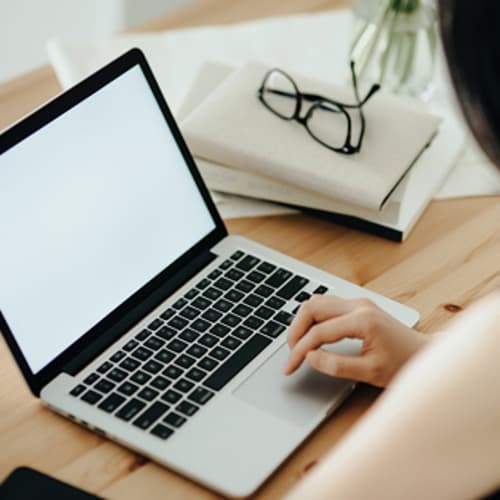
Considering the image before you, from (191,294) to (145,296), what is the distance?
0.16ft

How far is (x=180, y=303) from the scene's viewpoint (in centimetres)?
97

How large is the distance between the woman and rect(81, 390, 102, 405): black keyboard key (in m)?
0.24

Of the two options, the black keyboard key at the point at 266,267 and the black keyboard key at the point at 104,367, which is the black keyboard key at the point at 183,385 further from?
the black keyboard key at the point at 266,267

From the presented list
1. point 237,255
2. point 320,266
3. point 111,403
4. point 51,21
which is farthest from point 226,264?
point 51,21

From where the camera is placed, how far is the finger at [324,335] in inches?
34.6

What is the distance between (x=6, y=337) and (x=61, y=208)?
14 cm

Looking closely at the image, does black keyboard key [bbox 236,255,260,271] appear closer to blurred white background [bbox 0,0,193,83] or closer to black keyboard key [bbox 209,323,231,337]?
black keyboard key [bbox 209,323,231,337]

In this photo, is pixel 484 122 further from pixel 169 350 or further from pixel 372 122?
pixel 372 122

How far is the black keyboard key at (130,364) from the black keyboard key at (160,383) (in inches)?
1.1

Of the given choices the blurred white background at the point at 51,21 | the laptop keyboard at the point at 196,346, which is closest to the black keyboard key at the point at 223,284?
the laptop keyboard at the point at 196,346

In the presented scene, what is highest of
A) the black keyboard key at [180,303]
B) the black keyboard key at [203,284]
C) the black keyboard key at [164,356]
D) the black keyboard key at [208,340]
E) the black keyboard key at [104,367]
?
the black keyboard key at [104,367]

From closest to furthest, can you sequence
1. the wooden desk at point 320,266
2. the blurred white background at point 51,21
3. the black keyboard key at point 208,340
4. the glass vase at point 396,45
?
1. the wooden desk at point 320,266
2. the black keyboard key at point 208,340
3. the glass vase at point 396,45
4. the blurred white background at point 51,21

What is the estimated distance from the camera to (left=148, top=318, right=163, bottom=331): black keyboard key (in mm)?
940

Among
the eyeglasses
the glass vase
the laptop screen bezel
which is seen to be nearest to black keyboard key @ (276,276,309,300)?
the laptop screen bezel
